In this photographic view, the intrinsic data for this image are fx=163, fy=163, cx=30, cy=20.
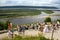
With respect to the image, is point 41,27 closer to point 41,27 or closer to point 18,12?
point 41,27

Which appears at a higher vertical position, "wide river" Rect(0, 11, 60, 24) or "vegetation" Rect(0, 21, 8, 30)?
"wide river" Rect(0, 11, 60, 24)

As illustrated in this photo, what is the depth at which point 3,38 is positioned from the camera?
2.24 metres

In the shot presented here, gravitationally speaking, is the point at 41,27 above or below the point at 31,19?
below

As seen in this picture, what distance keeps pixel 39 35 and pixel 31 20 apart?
0.24m

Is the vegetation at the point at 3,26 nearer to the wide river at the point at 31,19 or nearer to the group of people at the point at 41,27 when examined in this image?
the wide river at the point at 31,19

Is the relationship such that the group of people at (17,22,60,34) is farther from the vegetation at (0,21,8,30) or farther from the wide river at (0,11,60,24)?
the vegetation at (0,21,8,30)

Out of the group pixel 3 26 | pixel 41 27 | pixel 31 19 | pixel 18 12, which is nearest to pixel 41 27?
pixel 41 27

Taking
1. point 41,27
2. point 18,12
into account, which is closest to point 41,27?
point 41,27

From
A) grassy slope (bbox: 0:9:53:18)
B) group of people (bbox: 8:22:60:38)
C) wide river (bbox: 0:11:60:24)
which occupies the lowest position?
group of people (bbox: 8:22:60:38)

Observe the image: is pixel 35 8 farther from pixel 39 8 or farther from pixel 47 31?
pixel 47 31

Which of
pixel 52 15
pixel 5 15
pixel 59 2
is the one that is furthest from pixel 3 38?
pixel 59 2

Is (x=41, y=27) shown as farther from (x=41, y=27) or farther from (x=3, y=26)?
(x=3, y=26)

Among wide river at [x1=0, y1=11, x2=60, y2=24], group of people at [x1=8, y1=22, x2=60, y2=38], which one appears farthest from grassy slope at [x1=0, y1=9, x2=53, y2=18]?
group of people at [x1=8, y1=22, x2=60, y2=38]

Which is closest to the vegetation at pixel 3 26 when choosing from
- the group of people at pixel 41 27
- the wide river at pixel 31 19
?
the wide river at pixel 31 19
